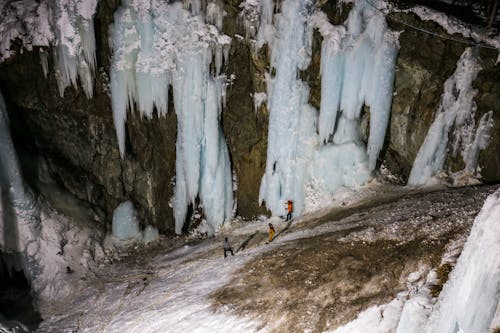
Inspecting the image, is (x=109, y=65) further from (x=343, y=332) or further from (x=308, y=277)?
(x=343, y=332)

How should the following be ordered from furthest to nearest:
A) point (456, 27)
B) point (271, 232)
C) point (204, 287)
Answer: point (271, 232) → point (456, 27) → point (204, 287)

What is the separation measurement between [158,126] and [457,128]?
11357mm

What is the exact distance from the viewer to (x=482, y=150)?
14883mm

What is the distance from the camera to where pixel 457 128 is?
15.2 m

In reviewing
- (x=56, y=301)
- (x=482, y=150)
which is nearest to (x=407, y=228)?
(x=482, y=150)

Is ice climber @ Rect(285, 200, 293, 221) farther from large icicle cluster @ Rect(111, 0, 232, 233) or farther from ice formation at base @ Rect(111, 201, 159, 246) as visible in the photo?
ice formation at base @ Rect(111, 201, 159, 246)

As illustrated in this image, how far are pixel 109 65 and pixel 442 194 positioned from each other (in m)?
13.1

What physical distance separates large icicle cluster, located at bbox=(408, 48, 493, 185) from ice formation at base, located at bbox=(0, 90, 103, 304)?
13252mm

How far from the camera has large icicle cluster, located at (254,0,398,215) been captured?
15.4m

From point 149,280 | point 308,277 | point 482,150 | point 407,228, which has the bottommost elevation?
point 149,280

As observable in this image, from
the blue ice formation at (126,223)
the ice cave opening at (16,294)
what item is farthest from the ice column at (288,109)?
the ice cave opening at (16,294)

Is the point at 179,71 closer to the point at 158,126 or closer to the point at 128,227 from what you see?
the point at 158,126

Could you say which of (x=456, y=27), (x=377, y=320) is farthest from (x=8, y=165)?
(x=456, y=27)

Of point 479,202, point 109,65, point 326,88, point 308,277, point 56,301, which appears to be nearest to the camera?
point 308,277
